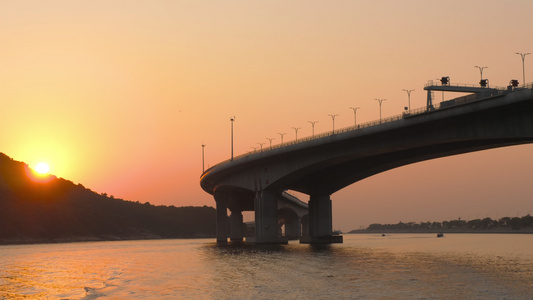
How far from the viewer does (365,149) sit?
9144cm

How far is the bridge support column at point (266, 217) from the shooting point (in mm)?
114938

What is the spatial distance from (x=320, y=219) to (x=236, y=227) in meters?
42.2

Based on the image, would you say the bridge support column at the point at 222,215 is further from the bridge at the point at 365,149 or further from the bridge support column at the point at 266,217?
the bridge support column at the point at 266,217

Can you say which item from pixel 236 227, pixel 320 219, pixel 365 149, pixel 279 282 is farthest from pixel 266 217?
pixel 279 282

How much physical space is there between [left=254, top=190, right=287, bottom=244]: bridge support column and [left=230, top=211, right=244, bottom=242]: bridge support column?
4206cm

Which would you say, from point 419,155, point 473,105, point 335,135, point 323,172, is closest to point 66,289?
point 473,105

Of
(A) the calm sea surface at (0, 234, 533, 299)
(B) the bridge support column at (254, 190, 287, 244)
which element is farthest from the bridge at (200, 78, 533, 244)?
(A) the calm sea surface at (0, 234, 533, 299)

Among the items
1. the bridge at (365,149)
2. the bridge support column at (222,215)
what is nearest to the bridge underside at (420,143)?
the bridge at (365,149)

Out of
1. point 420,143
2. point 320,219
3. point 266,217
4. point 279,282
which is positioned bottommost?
point 279,282

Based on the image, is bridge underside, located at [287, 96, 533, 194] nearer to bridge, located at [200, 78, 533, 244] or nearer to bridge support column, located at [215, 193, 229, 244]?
bridge, located at [200, 78, 533, 244]

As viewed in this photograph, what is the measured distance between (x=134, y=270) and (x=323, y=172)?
196ft

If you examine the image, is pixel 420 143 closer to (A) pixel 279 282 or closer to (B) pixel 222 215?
(A) pixel 279 282

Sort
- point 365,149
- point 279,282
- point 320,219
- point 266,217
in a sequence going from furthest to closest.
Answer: point 320,219, point 266,217, point 365,149, point 279,282

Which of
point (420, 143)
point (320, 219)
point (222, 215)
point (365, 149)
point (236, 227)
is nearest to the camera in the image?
point (420, 143)
